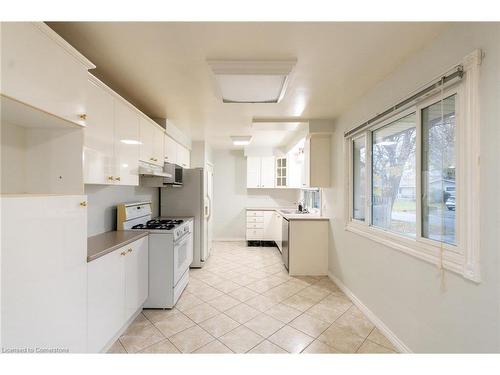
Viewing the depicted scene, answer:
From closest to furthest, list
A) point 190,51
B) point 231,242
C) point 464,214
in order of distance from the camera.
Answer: point 464,214, point 190,51, point 231,242

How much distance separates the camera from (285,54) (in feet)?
5.55

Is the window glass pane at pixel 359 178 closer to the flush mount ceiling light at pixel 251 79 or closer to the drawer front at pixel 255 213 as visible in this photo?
the flush mount ceiling light at pixel 251 79

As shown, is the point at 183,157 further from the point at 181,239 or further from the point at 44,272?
the point at 44,272

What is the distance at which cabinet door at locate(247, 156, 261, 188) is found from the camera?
570cm

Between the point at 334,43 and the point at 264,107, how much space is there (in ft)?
4.22

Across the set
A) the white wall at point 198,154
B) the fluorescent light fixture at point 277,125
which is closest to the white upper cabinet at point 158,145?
the fluorescent light fixture at point 277,125

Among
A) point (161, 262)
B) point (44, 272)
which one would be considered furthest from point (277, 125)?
point (44, 272)

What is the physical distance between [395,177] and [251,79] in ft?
5.56

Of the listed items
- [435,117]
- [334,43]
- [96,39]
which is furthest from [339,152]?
[96,39]

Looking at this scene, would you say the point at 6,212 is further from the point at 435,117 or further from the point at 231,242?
the point at 231,242

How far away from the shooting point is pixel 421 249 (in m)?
1.66

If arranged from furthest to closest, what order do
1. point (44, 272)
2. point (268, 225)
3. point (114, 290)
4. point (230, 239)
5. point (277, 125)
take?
point (230, 239), point (268, 225), point (277, 125), point (114, 290), point (44, 272)

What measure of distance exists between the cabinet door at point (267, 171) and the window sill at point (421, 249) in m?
3.38

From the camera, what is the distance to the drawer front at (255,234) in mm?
5332
